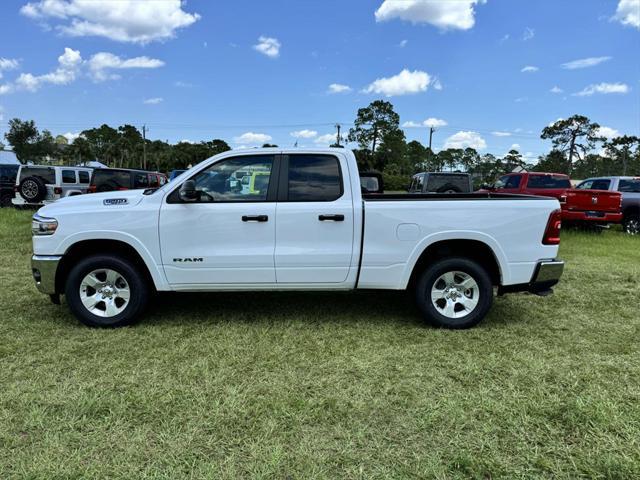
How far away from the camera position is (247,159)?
457 centimetres

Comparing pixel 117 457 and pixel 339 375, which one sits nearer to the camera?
pixel 117 457

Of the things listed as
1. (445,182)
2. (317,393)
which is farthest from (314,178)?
(445,182)

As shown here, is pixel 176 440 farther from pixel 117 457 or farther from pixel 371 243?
pixel 371 243

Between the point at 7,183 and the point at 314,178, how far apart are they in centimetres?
1706

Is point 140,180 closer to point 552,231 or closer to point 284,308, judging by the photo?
point 284,308

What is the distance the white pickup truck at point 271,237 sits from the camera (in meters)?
4.41

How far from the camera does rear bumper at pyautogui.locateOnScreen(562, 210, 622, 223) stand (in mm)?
11625

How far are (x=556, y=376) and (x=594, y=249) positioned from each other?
7345 mm

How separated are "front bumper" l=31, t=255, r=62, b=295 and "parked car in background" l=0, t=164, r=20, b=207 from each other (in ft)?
50.0

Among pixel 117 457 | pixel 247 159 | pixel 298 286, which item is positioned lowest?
pixel 117 457

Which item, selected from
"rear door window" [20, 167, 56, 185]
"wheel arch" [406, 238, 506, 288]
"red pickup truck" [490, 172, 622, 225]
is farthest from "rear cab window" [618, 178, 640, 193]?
"rear door window" [20, 167, 56, 185]

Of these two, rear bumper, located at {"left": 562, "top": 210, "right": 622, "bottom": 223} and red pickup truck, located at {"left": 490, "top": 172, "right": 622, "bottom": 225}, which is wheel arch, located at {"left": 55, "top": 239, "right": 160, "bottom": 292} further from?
rear bumper, located at {"left": 562, "top": 210, "right": 622, "bottom": 223}

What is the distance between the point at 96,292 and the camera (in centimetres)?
455

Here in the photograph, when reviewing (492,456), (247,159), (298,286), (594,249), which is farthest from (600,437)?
(594,249)
